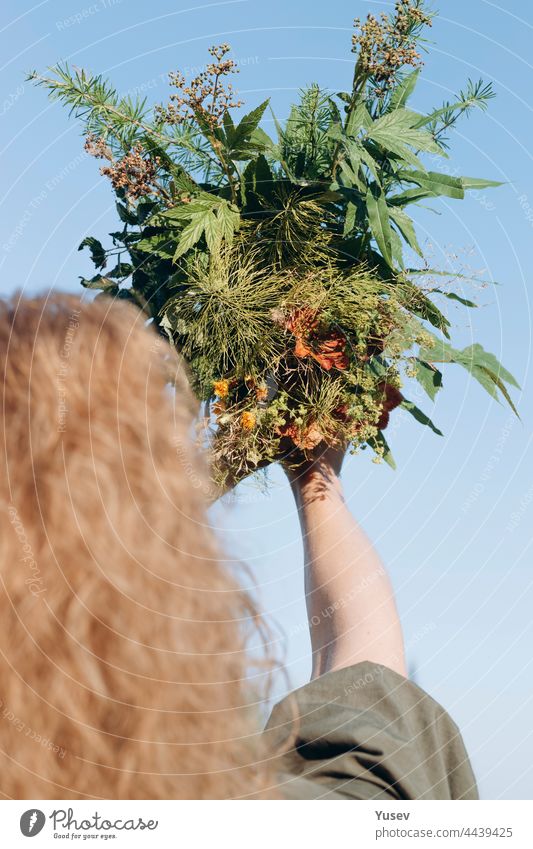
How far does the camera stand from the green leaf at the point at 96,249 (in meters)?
2.10

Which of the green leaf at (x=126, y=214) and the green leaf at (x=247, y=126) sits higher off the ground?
the green leaf at (x=247, y=126)

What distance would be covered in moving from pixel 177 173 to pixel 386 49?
529 millimetres

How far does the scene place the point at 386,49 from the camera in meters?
1.91

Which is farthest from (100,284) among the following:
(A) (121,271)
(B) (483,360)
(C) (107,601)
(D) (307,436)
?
(C) (107,601)

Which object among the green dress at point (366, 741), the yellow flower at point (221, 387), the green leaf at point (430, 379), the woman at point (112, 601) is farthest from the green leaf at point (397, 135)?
the green dress at point (366, 741)

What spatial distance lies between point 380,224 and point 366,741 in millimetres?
1074

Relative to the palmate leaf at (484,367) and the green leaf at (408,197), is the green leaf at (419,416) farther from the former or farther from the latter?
the green leaf at (408,197)

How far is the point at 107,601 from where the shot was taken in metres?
1.01

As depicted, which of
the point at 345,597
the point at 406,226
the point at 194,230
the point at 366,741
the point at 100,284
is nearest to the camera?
the point at 366,741

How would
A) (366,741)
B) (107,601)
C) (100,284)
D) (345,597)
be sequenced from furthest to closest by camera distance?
(100,284) → (345,597) → (366,741) → (107,601)

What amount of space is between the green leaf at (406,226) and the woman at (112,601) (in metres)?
0.92

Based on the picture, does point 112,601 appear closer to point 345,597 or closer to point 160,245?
point 345,597
